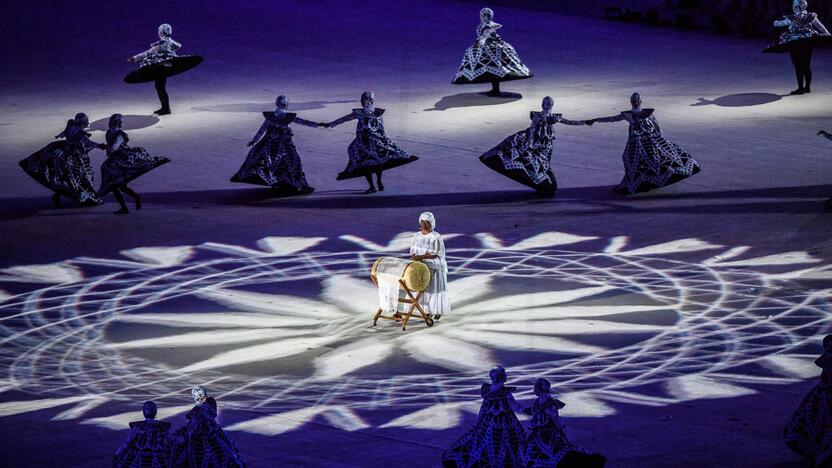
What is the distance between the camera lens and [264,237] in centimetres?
1722

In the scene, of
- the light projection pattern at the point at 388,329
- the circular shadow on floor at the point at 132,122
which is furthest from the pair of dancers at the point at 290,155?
the circular shadow on floor at the point at 132,122

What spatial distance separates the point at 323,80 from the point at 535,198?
30.1 feet

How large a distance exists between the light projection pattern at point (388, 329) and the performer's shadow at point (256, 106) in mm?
7737

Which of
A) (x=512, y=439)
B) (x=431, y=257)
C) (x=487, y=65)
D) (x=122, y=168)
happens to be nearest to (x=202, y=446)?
(x=512, y=439)

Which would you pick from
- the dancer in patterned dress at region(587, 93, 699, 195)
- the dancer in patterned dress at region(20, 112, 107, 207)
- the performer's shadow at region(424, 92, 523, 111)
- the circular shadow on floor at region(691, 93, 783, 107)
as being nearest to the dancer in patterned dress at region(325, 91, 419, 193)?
the dancer in patterned dress at region(587, 93, 699, 195)

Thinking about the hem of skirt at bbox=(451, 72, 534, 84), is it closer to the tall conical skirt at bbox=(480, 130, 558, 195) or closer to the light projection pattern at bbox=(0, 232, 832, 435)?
the tall conical skirt at bbox=(480, 130, 558, 195)

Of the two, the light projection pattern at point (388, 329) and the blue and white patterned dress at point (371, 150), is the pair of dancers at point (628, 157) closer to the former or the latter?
the blue and white patterned dress at point (371, 150)

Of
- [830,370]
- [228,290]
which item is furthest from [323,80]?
[830,370]

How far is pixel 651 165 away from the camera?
18.5 meters

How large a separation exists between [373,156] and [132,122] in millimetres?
6259

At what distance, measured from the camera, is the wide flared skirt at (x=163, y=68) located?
2380cm

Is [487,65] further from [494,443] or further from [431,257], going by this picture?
[494,443]

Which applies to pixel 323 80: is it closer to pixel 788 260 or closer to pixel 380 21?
pixel 380 21

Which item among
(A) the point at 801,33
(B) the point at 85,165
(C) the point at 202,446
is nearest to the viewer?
(C) the point at 202,446
